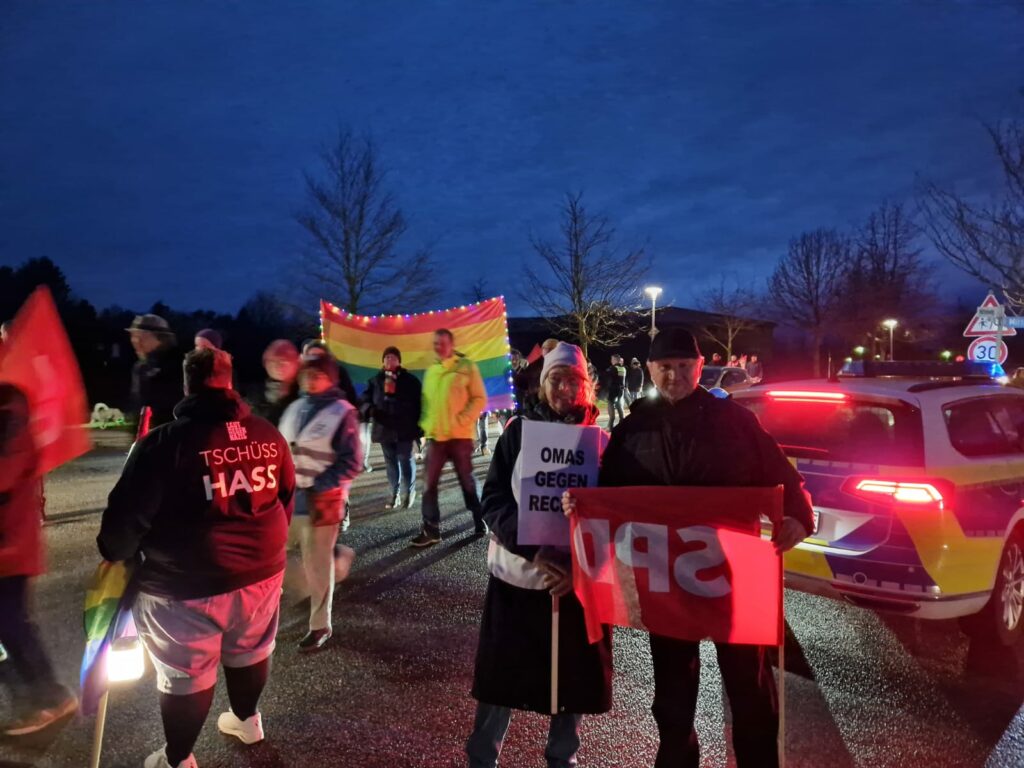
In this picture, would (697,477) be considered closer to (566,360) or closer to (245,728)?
(566,360)

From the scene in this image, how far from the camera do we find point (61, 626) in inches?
190

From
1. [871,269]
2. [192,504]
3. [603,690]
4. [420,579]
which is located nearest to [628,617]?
[603,690]

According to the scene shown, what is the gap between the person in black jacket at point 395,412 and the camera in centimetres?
782

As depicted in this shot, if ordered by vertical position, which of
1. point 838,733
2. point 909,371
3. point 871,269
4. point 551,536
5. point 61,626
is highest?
point 871,269

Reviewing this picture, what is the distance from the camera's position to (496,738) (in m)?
2.80

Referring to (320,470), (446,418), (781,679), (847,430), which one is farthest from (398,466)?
(781,679)

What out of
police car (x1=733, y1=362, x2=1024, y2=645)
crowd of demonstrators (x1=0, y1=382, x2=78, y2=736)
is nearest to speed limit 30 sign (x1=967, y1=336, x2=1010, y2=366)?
police car (x1=733, y1=362, x2=1024, y2=645)

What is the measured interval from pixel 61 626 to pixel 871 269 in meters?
45.8

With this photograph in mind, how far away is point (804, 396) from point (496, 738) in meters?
2.98

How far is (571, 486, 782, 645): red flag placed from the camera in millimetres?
2727

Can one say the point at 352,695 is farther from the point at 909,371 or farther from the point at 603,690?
the point at 909,371

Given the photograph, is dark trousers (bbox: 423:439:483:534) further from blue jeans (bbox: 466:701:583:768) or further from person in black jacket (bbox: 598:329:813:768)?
person in black jacket (bbox: 598:329:813:768)

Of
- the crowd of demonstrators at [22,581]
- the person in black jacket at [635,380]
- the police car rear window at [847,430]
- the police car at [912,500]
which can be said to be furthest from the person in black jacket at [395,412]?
the person in black jacket at [635,380]

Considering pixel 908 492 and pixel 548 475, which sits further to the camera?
pixel 908 492
